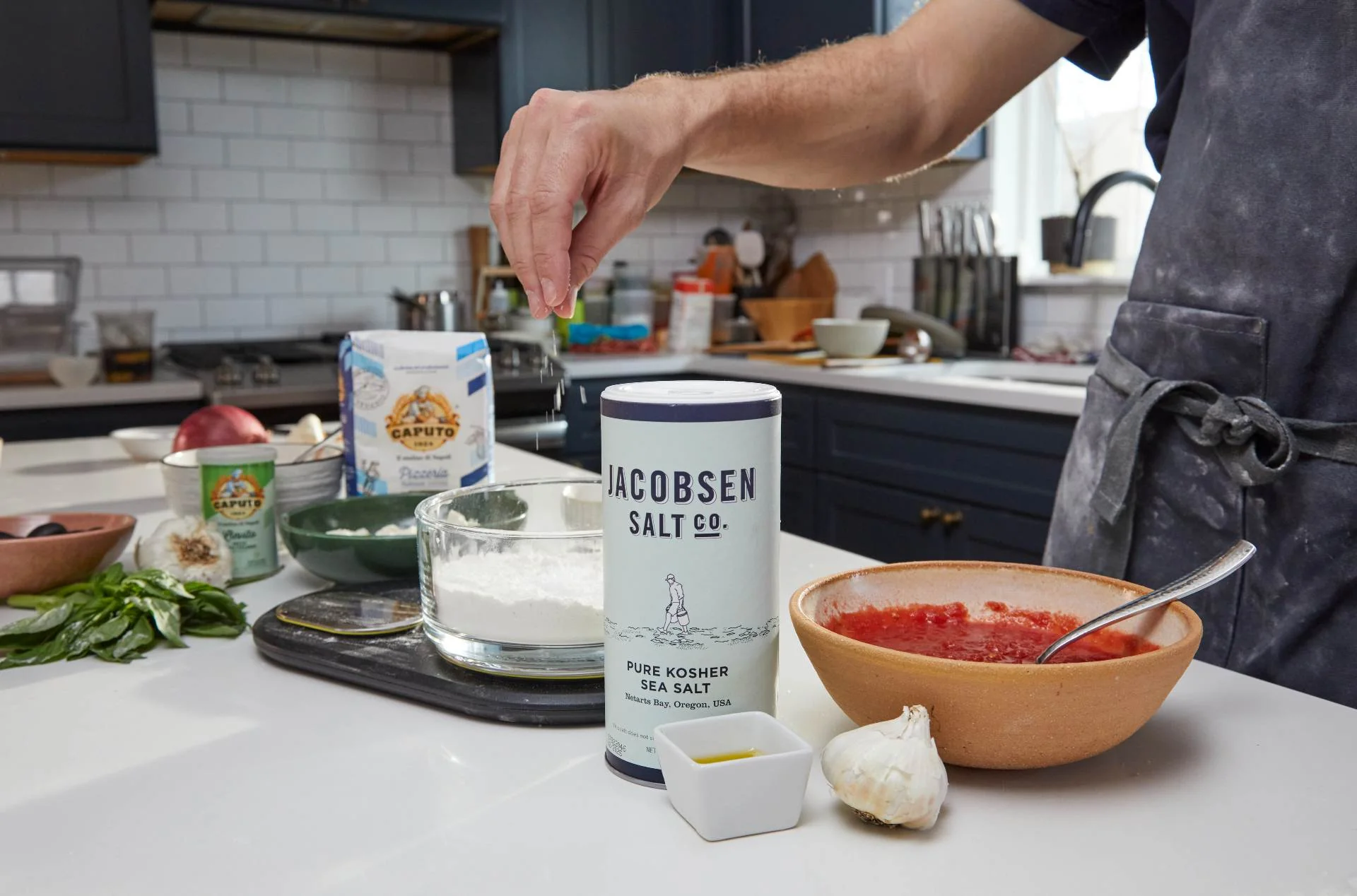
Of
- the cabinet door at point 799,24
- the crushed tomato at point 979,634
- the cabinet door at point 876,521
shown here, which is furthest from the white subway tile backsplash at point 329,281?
the crushed tomato at point 979,634

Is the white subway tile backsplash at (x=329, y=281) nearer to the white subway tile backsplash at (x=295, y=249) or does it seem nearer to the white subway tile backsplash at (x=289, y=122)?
the white subway tile backsplash at (x=295, y=249)

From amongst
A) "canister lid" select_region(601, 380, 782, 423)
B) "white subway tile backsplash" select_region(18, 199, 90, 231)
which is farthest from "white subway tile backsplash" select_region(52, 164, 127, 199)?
"canister lid" select_region(601, 380, 782, 423)

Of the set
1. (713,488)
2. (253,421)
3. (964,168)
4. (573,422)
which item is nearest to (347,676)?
(713,488)

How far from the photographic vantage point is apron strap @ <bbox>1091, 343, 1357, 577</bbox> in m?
1.02

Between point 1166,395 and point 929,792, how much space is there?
662 mm

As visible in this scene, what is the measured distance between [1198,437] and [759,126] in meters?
0.50

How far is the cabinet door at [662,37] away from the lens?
354cm

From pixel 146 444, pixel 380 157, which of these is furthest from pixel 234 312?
pixel 146 444

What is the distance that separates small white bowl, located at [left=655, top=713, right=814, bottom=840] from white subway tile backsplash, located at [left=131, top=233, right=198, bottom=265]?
314 centimetres

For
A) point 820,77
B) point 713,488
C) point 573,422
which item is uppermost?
point 820,77

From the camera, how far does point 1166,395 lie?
1.12 meters

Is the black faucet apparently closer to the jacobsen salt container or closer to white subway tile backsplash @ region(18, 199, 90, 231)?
the jacobsen salt container

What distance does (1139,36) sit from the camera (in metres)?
1.41

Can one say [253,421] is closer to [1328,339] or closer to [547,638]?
[547,638]
